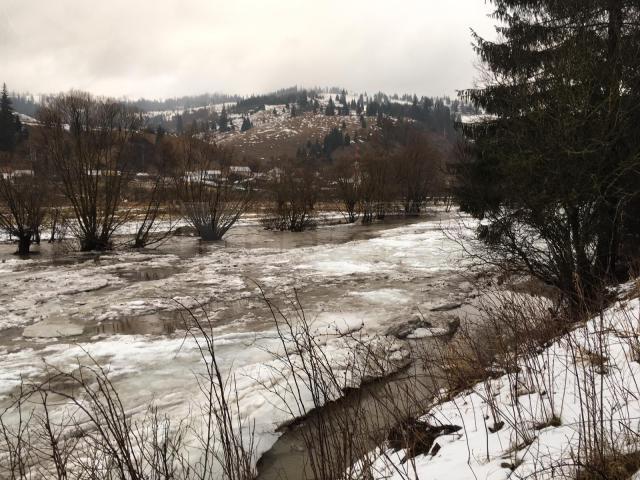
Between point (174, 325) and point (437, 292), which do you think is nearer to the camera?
point (174, 325)

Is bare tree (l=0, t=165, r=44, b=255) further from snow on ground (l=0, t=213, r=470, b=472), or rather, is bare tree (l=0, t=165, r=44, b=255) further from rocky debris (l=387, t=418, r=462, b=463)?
rocky debris (l=387, t=418, r=462, b=463)

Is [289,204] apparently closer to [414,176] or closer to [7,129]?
[414,176]

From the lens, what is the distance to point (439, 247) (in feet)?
56.4

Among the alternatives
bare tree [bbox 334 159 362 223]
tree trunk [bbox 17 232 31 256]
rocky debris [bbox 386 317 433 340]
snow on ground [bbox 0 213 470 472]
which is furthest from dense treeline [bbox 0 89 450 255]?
rocky debris [bbox 386 317 433 340]

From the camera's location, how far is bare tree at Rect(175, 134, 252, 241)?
1930cm

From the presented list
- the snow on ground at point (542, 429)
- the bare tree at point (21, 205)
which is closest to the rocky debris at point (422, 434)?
the snow on ground at point (542, 429)

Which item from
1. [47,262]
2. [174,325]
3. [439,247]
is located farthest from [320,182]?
[174,325]

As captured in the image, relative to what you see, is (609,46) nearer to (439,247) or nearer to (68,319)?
(439,247)

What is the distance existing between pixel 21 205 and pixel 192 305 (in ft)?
41.2

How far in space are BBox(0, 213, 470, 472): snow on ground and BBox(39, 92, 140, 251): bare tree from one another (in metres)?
2.27

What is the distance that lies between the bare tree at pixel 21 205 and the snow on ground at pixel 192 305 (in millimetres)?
2752

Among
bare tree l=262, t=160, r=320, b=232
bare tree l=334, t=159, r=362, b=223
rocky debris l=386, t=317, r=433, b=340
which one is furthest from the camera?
bare tree l=334, t=159, r=362, b=223

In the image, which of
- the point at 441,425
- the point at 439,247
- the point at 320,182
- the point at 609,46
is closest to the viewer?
the point at 441,425

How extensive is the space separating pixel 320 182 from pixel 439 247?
18.1m
